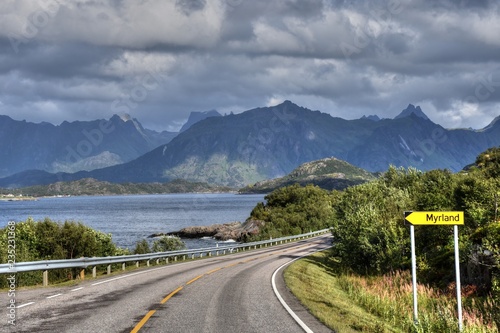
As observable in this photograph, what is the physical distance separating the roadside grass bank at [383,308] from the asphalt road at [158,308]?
95 cm

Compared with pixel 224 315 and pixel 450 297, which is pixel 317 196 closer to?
pixel 450 297

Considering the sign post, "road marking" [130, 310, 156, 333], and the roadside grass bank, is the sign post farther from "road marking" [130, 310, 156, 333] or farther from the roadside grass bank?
"road marking" [130, 310, 156, 333]

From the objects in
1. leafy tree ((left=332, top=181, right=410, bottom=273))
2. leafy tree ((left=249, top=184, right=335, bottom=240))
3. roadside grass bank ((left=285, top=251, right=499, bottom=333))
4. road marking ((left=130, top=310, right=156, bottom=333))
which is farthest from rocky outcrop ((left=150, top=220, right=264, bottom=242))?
road marking ((left=130, top=310, right=156, bottom=333))

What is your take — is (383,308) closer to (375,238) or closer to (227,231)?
(375,238)

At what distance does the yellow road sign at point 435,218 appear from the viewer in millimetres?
11570

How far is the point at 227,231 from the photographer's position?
110312 millimetres

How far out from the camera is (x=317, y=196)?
4993 inches

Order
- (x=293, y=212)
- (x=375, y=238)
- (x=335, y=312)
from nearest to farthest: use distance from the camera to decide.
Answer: (x=335, y=312), (x=375, y=238), (x=293, y=212)

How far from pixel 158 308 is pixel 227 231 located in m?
96.3

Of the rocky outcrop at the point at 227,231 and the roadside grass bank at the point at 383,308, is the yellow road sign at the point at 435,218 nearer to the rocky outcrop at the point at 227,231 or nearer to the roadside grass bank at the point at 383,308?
the roadside grass bank at the point at 383,308

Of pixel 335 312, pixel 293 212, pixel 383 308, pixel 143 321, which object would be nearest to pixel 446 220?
pixel 335 312

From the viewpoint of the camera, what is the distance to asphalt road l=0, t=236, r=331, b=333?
11977mm

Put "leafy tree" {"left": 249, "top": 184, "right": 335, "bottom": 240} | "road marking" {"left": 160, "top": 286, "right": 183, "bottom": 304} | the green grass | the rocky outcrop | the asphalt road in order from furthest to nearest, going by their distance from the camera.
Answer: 1. the rocky outcrop
2. "leafy tree" {"left": 249, "top": 184, "right": 335, "bottom": 240}
3. "road marking" {"left": 160, "top": 286, "right": 183, "bottom": 304}
4. the green grass
5. the asphalt road

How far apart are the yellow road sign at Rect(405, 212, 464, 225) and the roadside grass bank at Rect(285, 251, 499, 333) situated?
3128mm
